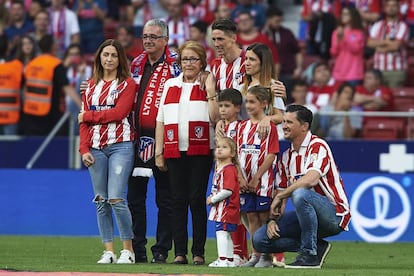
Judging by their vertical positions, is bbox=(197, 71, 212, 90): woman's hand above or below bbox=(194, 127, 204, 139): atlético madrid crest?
above

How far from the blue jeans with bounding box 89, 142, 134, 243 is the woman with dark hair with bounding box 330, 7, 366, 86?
8472 mm

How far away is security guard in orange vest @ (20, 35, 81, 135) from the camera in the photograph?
771 inches

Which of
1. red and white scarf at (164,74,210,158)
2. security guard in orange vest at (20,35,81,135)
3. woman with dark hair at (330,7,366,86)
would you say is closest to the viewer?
red and white scarf at (164,74,210,158)

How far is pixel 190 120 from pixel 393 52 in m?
8.76

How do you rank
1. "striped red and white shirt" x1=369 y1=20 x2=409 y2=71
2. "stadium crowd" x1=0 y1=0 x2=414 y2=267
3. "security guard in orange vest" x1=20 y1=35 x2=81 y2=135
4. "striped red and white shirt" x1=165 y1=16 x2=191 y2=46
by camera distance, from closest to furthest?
"stadium crowd" x1=0 y1=0 x2=414 y2=267 < "security guard in orange vest" x1=20 y1=35 x2=81 y2=135 < "striped red and white shirt" x1=369 y1=20 x2=409 y2=71 < "striped red and white shirt" x1=165 y1=16 x2=191 y2=46

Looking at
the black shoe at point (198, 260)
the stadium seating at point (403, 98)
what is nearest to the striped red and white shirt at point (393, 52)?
the stadium seating at point (403, 98)

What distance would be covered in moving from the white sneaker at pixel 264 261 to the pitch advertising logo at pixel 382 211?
16.2 feet

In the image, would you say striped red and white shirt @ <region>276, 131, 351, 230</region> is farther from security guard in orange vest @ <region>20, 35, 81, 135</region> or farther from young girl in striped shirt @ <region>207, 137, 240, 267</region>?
security guard in orange vest @ <region>20, 35, 81, 135</region>

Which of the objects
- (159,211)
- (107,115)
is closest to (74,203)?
(159,211)

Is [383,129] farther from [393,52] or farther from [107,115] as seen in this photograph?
[107,115]

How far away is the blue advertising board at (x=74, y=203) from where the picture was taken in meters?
17.9

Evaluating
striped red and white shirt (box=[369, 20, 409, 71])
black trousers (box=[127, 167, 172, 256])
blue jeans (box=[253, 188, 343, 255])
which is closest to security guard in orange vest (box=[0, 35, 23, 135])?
striped red and white shirt (box=[369, 20, 409, 71])

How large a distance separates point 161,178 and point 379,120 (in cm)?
616

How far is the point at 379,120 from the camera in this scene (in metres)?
18.9
